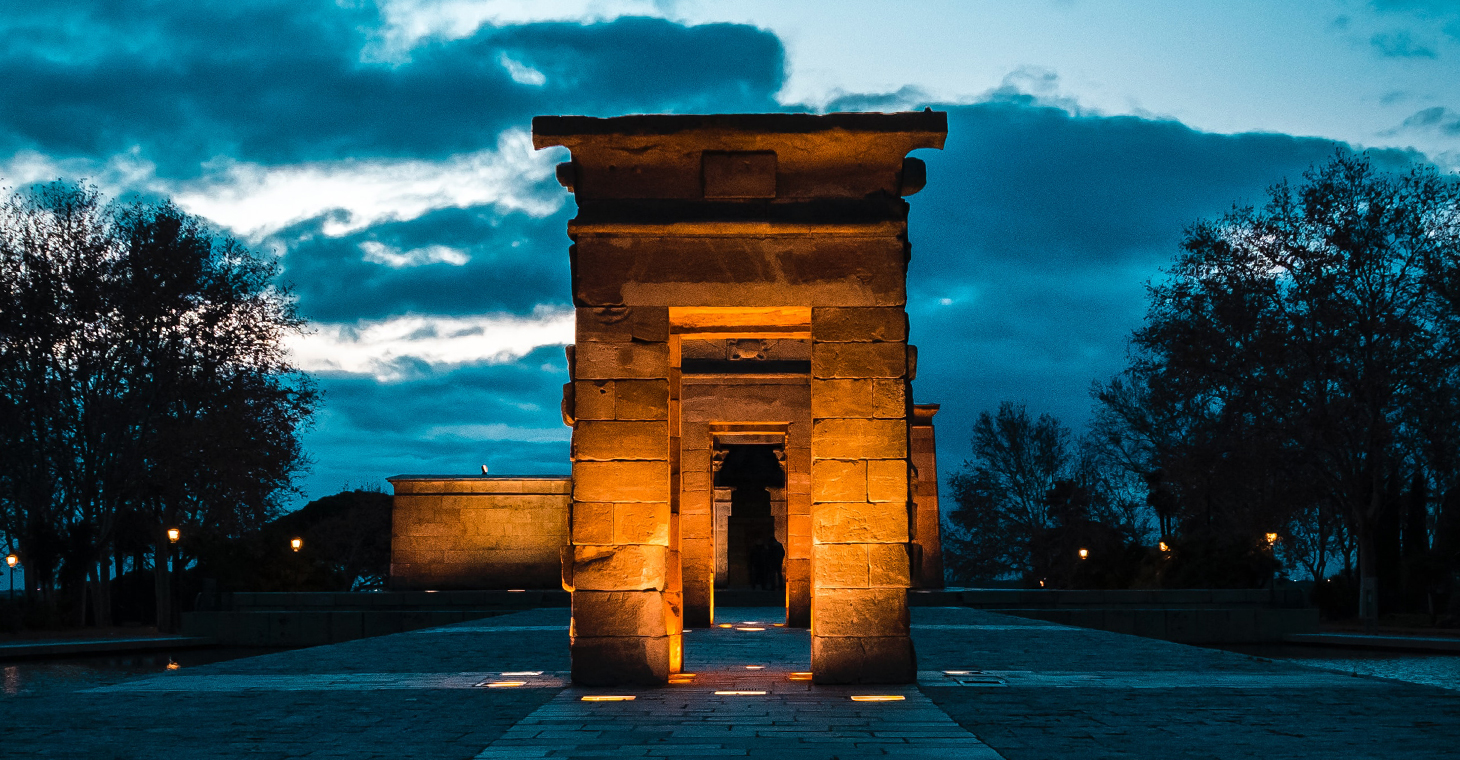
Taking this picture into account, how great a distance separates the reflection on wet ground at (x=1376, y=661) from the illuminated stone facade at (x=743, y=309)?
25.3ft

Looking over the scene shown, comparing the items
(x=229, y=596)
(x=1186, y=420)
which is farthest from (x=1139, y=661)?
(x=1186, y=420)

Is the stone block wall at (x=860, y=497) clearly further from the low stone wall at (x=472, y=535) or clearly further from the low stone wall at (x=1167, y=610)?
the low stone wall at (x=472, y=535)

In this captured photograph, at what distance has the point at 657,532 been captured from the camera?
1055 centimetres

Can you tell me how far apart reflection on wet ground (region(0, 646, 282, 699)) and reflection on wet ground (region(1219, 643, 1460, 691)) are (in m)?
16.5

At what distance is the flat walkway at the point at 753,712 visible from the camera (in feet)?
22.8

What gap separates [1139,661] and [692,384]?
9554 millimetres

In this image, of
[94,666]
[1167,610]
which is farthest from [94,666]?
[1167,610]

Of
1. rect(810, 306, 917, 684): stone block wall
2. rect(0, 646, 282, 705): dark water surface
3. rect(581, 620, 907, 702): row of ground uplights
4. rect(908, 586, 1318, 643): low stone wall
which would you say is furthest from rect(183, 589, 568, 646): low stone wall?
rect(810, 306, 917, 684): stone block wall

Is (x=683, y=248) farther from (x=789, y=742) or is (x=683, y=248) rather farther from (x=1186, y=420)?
(x=1186, y=420)

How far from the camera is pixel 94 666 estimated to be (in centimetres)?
2156

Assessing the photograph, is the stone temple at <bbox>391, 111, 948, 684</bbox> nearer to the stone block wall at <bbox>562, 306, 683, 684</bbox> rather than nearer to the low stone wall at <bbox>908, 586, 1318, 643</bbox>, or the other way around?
the stone block wall at <bbox>562, 306, 683, 684</bbox>

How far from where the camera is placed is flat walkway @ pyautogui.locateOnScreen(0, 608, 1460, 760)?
6.95 meters

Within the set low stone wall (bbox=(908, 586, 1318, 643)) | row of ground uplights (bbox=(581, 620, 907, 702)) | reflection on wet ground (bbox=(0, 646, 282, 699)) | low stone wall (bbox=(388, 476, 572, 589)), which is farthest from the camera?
low stone wall (bbox=(388, 476, 572, 589))

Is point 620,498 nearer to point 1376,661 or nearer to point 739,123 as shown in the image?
point 739,123
